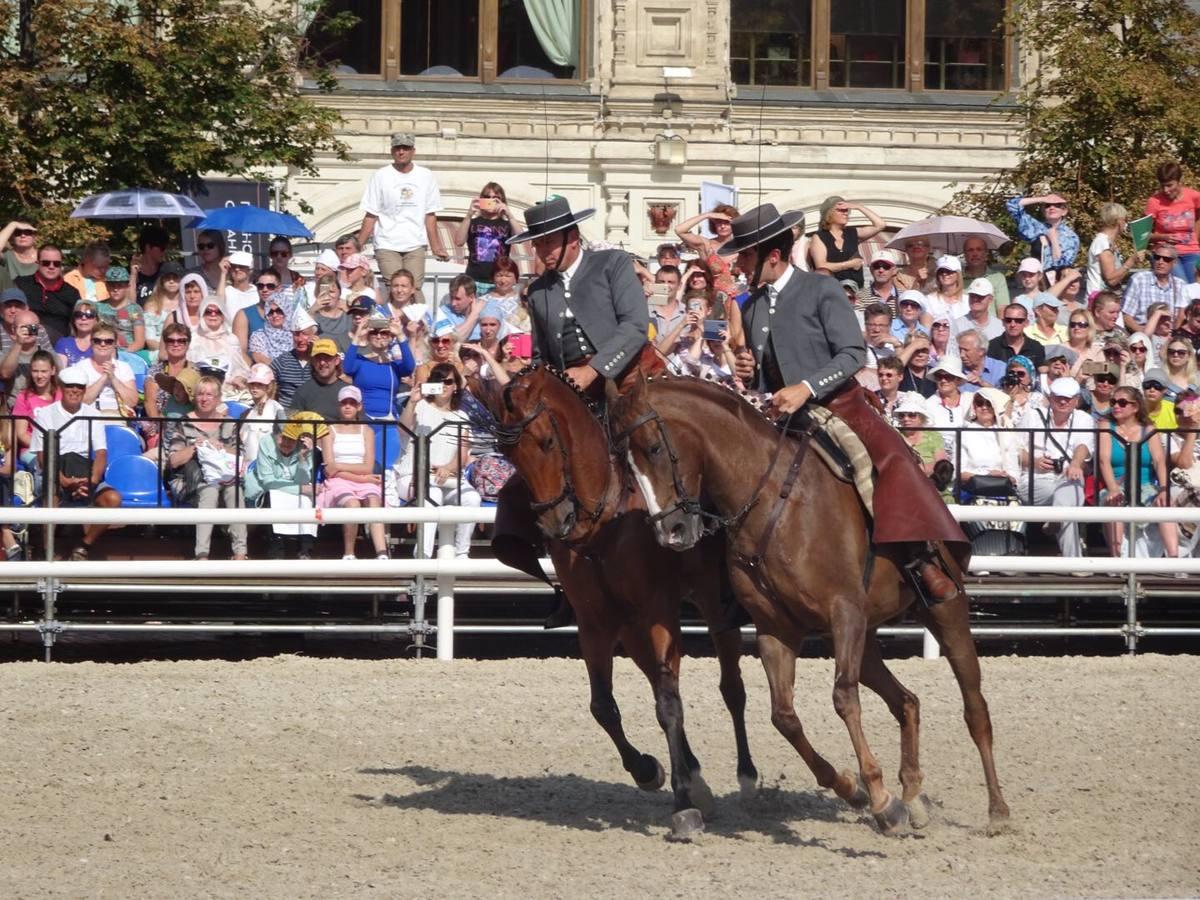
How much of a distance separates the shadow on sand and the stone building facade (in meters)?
15.0

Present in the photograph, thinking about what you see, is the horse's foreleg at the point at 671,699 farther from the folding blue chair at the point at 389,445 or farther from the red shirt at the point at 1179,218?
the red shirt at the point at 1179,218

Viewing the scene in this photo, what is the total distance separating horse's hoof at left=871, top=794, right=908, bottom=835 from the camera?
811 centimetres

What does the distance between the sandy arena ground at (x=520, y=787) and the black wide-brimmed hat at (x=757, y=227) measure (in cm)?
245

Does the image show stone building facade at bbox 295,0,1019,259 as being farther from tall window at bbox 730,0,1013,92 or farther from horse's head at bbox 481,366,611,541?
horse's head at bbox 481,366,611,541

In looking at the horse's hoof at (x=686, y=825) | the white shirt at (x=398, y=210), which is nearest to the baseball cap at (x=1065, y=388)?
the white shirt at (x=398, y=210)

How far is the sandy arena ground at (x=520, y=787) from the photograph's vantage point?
7.43 meters

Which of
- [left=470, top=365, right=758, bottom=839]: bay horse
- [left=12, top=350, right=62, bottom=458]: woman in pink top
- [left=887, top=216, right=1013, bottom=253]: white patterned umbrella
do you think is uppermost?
[left=887, top=216, right=1013, bottom=253]: white patterned umbrella

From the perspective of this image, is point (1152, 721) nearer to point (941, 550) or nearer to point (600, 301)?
point (941, 550)

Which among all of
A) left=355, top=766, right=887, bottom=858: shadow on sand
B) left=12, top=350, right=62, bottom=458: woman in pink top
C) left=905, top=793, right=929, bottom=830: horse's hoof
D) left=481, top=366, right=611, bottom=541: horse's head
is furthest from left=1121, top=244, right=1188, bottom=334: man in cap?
left=481, top=366, right=611, bottom=541: horse's head

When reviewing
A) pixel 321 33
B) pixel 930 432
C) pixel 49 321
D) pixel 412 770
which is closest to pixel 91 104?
pixel 49 321

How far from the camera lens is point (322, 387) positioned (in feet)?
45.4

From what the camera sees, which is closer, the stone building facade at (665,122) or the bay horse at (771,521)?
the bay horse at (771,521)

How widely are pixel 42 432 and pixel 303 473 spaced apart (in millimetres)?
1691

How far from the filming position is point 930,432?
1345 centimetres
